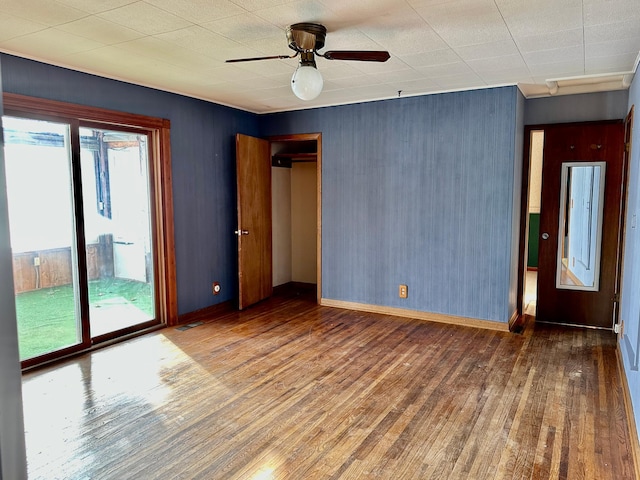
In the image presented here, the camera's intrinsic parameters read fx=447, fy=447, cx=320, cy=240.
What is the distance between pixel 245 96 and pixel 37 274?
262 cm

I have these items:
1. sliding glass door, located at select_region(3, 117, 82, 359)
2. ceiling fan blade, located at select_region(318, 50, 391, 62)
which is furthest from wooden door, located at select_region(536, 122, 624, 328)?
sliding glass door, located at select_region(3, 117, 82, 359)

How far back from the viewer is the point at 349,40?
2.97m

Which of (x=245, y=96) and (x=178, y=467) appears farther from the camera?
(x=245, y=96)

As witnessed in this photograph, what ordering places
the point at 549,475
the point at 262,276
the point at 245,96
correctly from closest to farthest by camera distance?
the point at 549,475, the point at 245,96, the point at 262,276

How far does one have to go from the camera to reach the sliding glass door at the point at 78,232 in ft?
11.6

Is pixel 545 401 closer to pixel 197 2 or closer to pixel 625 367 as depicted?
pixel 625 367

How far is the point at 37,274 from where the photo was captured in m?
3.65

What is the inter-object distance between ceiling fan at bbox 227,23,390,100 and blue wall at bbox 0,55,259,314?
2.04 metres

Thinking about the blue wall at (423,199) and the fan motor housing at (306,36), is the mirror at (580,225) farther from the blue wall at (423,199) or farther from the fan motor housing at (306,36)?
the fan motor housing at (306,36)

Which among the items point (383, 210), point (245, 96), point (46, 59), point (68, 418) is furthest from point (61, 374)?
point (383, 210)

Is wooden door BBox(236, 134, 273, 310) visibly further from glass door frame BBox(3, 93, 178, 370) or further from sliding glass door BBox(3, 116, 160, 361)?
sliding glass door BBox(3, 116, 160, 361)

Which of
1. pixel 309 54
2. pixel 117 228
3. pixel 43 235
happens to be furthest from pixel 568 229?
pixel 43 235

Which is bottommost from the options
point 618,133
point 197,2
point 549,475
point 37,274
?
point 549,475

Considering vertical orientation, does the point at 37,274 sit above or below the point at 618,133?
below
